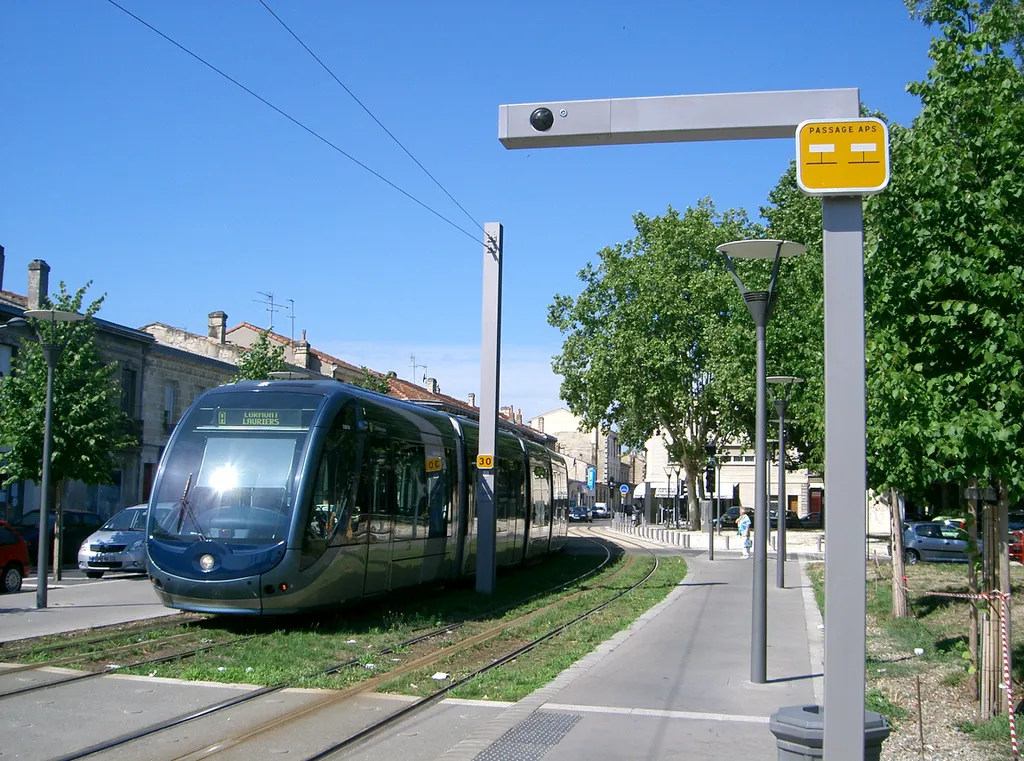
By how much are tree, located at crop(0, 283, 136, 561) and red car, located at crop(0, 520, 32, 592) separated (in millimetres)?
4002

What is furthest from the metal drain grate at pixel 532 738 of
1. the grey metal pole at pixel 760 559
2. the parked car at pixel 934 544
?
the parked car at pixel 934 544

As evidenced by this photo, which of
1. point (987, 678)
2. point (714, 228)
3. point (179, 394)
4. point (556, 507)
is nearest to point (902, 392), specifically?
point (987, 678)

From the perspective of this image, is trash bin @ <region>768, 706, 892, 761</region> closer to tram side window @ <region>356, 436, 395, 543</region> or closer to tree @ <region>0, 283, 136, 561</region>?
tram side window @ <region>356, 436, 395, 543</region>

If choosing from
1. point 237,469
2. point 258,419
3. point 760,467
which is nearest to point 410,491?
point 258,419

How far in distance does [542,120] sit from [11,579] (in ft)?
56.5

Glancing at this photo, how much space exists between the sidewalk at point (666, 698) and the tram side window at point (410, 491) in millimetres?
3696

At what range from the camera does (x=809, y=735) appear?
501 cm

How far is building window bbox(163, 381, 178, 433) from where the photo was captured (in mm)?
42781

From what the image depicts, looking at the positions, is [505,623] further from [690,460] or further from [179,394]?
[690,460]

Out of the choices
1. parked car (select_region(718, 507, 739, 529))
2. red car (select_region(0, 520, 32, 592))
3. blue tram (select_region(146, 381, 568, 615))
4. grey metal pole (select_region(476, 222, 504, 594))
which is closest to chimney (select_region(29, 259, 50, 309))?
red car (select_region(0, 520, 32, 592))

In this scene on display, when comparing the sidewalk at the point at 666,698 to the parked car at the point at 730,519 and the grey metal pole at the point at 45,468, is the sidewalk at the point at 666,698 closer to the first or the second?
the grey metal pole at the point at 45,468

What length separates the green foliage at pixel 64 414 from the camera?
79.6 feet

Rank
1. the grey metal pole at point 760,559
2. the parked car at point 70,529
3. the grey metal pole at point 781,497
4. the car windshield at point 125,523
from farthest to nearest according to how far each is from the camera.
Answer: the parked car at point 70,529
the car windshield at point 125,523
the grey metal pole at point 781,497
the grey metal pole at point 760,559

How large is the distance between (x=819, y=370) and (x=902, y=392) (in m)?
9.44
